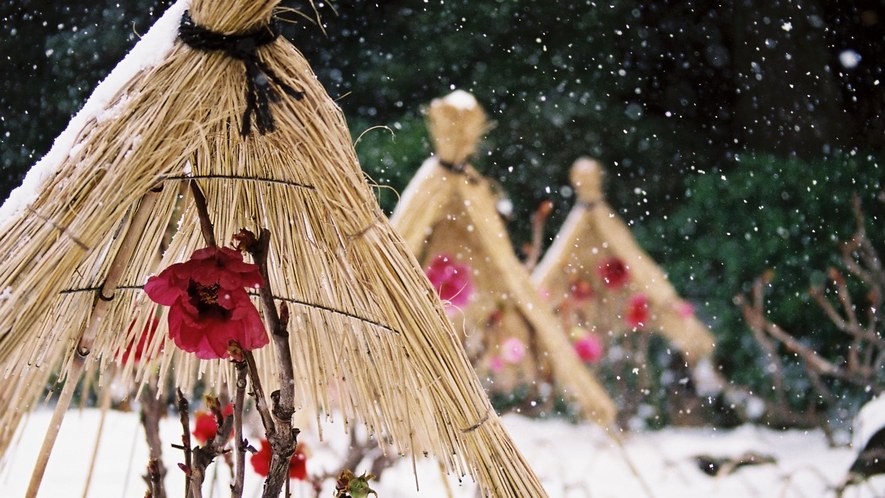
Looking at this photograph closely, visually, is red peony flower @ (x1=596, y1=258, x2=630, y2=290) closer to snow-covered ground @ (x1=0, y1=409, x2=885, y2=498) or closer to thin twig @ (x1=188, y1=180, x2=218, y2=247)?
snow-covered ground @ (x1=0, y1=409, x2=885, y2=498)

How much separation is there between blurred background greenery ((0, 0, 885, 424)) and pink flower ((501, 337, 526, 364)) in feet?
0.95

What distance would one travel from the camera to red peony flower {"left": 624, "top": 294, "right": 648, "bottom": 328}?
5.81 ft

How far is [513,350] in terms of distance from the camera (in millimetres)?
1670

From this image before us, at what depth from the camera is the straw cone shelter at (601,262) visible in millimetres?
1727

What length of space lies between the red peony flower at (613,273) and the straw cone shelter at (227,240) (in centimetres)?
118

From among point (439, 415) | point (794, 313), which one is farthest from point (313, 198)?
point (794, 313)

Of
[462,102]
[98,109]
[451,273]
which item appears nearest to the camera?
[98,109]

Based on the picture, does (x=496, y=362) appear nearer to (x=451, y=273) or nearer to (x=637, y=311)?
(x=451, y=273)

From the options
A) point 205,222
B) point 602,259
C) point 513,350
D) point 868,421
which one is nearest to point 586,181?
point 602,259

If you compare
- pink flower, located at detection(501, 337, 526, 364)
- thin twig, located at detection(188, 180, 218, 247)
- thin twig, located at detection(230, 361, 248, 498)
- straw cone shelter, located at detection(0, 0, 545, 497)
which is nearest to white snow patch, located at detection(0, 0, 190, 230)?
straw cone shelter, located at detection(0, 0, 545, 497)

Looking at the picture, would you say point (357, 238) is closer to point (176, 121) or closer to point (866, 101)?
point (176, 121)

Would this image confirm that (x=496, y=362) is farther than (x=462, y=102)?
Yes

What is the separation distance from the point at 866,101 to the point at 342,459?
67.1 inches

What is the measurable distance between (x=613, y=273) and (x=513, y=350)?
368mm
